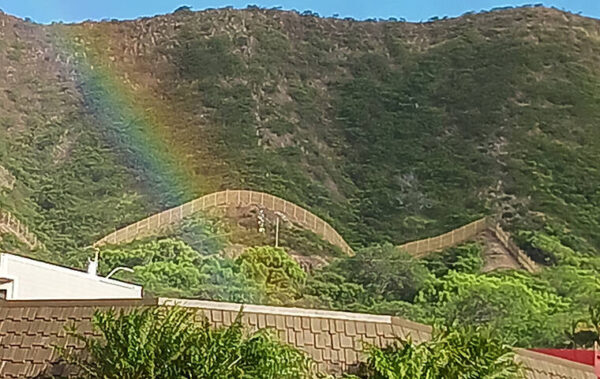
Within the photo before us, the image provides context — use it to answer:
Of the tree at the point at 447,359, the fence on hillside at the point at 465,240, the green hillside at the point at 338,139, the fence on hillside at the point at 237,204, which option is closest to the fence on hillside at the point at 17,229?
the green hillside at the point at 338,139

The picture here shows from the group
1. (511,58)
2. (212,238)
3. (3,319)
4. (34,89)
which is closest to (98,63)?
(34,89)

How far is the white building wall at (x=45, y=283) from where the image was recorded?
20.2 meters

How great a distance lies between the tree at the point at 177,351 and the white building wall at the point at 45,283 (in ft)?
27.5

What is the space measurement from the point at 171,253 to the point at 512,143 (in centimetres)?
3203

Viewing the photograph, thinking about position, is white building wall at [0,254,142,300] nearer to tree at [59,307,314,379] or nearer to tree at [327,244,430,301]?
tree at [59,307,314,379]

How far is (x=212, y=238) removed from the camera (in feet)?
232

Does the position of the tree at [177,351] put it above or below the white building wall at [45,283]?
below

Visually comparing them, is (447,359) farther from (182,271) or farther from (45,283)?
(182,271)

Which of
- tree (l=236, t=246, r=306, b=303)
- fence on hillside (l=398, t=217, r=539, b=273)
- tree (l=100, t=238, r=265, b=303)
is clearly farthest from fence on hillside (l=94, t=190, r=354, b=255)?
tree (l=236, t=246, r=306, b=303)

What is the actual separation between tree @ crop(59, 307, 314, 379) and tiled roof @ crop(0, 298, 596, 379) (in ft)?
3.36

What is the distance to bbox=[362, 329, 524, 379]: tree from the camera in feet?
40.2

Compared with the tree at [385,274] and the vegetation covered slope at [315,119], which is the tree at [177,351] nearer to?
the tree at [385,274]

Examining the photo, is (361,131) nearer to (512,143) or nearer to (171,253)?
(512,143)

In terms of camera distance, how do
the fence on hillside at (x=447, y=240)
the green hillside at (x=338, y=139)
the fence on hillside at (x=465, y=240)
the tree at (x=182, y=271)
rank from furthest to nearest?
1. the fence on hillside at (x=447, y=240)
2. the fence on hillside at (x=465, y=240)
3. the green hillside at (x=338, y=139)
4. the tree at (x=182, y=271)
